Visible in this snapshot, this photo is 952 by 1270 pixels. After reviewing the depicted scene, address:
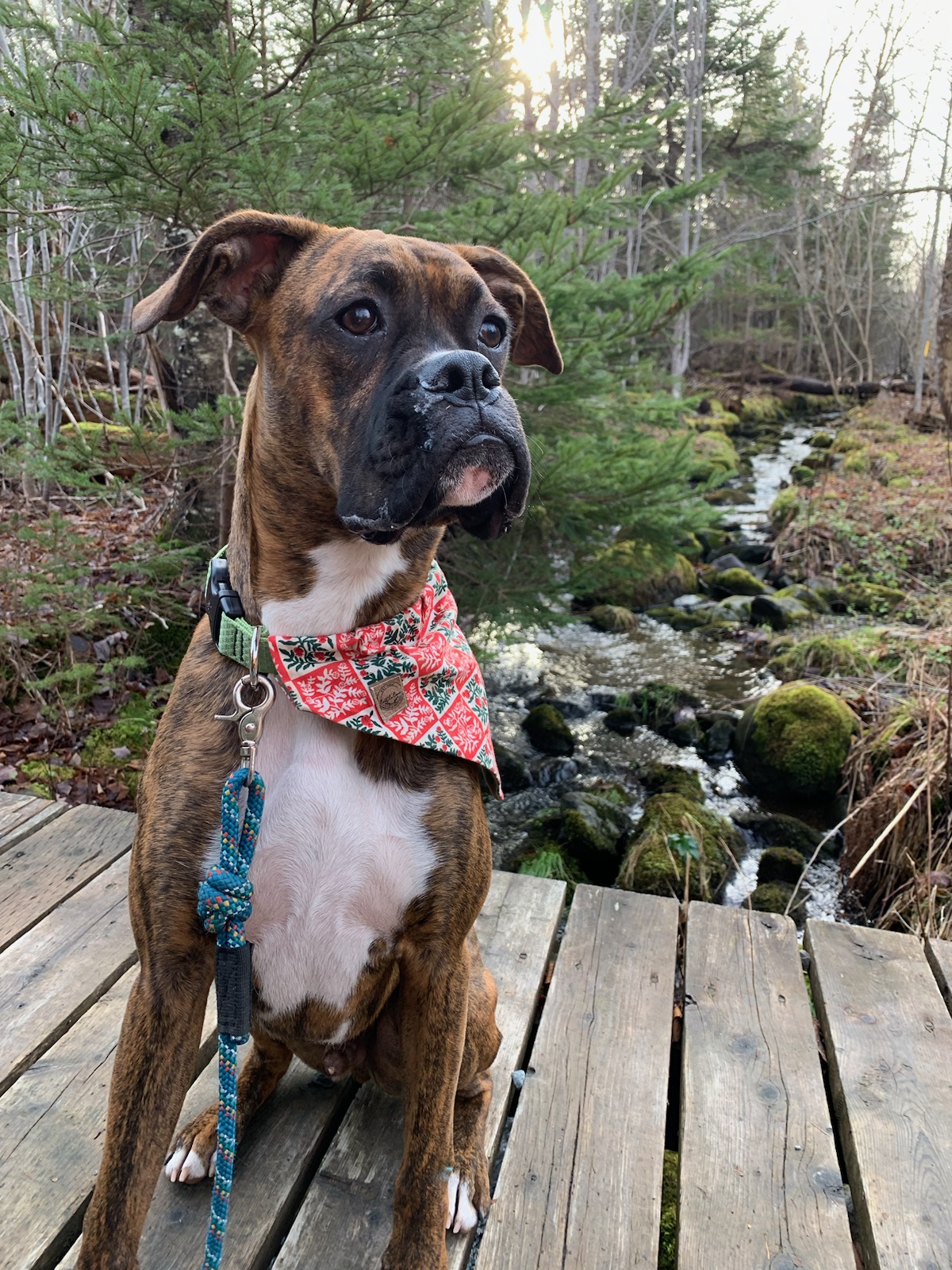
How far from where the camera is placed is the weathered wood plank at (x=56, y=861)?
299 centimetres

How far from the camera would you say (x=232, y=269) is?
84.0 inches

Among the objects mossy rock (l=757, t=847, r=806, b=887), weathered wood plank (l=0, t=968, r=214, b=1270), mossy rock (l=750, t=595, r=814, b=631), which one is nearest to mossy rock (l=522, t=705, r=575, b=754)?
mossy rock (l=757, t=847, r=806, b=887)

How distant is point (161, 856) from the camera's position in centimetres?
174

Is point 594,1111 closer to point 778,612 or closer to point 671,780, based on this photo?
point 671,780

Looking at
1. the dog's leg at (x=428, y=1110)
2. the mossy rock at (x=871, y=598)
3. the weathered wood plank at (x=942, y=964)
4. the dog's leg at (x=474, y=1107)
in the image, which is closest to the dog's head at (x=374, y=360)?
the dog's leg at (x=428, y=1110)

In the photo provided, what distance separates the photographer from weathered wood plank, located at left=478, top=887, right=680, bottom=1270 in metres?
1.97

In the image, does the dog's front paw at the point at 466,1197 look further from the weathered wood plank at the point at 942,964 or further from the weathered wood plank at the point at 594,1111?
the weathered wood plank at the point at 942,964

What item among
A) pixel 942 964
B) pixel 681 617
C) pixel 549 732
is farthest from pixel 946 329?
pixel 942 964

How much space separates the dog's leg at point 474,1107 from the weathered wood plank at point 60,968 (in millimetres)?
1117

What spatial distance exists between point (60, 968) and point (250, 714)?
1.48 m

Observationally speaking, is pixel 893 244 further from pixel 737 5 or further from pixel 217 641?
pixel 217 641

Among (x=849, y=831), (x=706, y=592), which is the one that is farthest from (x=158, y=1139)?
(x=706, y=592)

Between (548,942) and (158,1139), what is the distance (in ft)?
4.95

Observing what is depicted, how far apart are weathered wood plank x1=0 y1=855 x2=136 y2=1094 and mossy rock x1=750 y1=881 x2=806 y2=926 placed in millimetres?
3166
